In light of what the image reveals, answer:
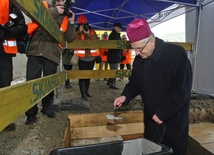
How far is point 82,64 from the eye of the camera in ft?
14.2

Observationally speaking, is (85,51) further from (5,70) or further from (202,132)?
(202,132)

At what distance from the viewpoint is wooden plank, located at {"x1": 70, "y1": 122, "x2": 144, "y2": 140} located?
8.35ft

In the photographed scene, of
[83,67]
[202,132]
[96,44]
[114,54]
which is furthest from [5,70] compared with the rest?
[114,54]

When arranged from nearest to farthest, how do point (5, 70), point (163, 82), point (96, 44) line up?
1. point (163, 82)
2. point (5, 70)
3. point (96, 44)

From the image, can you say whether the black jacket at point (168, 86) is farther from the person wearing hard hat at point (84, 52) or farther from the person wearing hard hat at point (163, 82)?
the person wearing hard hat at point (84, 52)

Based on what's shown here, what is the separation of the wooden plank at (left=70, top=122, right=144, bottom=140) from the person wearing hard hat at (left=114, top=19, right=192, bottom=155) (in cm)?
76

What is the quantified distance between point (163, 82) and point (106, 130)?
113cm

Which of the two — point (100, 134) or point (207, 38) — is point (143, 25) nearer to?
point (100, 134)

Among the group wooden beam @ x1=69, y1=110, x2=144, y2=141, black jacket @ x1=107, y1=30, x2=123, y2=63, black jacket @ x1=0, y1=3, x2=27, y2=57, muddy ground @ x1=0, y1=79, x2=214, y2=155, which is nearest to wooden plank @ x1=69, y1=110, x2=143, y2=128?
wooden beam @ x1=69, y1=110, x2=144, y2=141

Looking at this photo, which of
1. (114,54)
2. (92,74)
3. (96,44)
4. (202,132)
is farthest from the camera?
(114,54)

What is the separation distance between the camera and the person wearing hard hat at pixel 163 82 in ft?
5.72

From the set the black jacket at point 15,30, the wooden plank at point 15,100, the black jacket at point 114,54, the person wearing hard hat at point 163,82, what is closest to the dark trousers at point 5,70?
the black jacket at point 15,30

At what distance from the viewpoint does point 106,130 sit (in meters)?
2.64

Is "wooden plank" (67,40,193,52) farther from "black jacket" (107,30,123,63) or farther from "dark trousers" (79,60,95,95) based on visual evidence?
"black jacket" (107,30,123,63)
